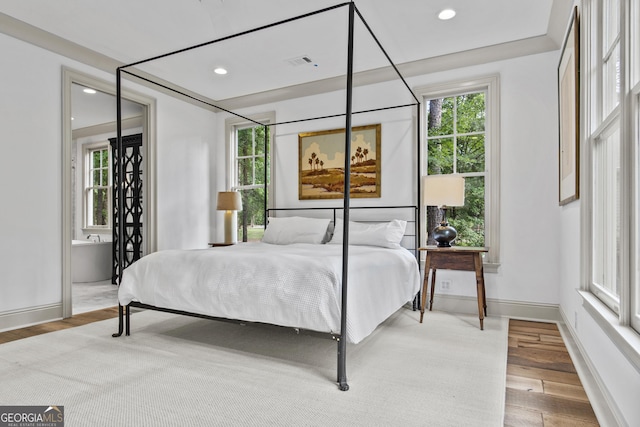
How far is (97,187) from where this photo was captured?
7109 mm

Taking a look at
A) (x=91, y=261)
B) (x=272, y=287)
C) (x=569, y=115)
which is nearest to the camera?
(x=272, y=287)

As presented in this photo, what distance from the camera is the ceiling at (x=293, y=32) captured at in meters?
3.06

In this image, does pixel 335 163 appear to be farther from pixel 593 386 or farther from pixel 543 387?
pixel 593 386

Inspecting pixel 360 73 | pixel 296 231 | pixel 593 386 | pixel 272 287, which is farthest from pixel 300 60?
pixel 593 386

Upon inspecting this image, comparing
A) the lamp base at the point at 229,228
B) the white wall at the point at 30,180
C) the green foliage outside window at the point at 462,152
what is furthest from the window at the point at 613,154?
the white wall at the point at 30,180

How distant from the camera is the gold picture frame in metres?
2.58

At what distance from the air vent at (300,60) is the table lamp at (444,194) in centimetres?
176

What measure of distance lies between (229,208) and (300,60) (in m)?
2.01

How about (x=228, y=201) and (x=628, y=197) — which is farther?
(x=228, y=201)

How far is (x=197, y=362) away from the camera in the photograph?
2.49m

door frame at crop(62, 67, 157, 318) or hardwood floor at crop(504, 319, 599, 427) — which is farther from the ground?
door frame at crop(62, 67, 157, 318)

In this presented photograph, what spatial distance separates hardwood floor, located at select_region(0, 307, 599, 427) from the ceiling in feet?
8.43

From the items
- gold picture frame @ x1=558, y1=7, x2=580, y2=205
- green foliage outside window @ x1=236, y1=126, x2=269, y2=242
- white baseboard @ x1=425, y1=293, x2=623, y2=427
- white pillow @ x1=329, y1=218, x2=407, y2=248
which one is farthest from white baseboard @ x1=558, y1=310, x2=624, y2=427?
green foliage outside window @ x1=236, y1=126, x2=269, y2=242

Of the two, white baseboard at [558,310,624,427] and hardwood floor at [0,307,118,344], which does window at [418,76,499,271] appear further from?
hardwood floor at [0,307,118,344]
